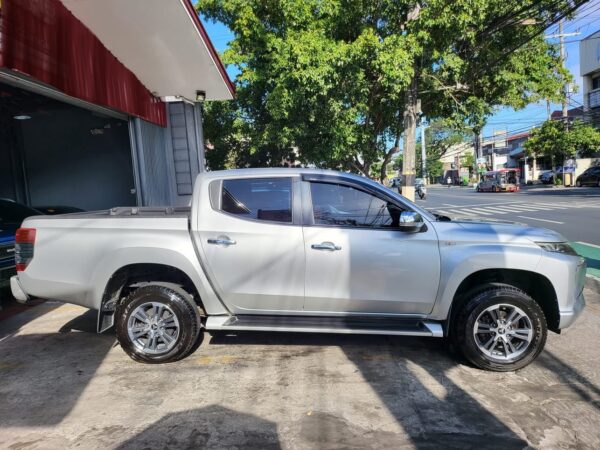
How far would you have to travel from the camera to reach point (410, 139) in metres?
11.0

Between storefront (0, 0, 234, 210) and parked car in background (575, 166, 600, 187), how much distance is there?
32601mm

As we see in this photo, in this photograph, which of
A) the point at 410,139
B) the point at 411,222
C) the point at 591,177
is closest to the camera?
the point at 411,222

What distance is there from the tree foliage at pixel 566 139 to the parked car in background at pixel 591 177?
2655 millimetres

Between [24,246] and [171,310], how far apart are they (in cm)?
163

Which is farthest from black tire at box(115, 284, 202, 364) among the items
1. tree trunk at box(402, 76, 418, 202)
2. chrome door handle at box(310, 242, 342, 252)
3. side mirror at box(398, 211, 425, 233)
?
tree trunk at box(402, 76, 418, 202)

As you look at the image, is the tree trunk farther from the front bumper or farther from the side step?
the front bumper

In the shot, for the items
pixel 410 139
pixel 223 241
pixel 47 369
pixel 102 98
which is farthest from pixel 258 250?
pixel 410 139

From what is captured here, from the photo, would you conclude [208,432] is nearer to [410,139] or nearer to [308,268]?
[308,268]

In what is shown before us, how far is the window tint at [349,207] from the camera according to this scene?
4.30 meters

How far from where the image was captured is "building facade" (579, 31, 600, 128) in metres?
38.0

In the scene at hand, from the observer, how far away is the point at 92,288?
4.39m

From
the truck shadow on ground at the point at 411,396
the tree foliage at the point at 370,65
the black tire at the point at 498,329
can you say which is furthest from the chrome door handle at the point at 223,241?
the tree foliage at the point at 370,65

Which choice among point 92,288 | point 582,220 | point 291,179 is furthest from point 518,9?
point 92,288

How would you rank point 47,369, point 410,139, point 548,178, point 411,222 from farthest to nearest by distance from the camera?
point 548,178, point 410,139, point 47,369, point 411,222
